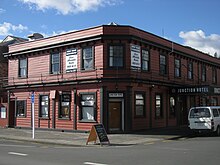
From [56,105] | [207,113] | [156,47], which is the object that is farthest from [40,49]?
[207,113]

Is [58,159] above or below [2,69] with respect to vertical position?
below

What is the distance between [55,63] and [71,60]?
1.92 meters

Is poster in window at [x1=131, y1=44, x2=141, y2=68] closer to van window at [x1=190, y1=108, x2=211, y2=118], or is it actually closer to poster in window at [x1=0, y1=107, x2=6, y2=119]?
van window at [x1=190, y1=108, x2=211, y2=118]

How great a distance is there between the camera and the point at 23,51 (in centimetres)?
2869

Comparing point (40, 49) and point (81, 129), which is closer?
point (81, 129)

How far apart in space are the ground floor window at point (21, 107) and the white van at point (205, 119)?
48.1ft

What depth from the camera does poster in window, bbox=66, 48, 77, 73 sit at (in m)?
24.9

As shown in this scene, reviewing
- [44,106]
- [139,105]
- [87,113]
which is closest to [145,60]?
[139,105]

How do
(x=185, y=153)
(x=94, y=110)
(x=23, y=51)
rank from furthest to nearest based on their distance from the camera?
(x=23, y=51) < (x=94, y=110) < (x=185, y=153)

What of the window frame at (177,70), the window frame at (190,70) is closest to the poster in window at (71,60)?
the window frame at (177,70)

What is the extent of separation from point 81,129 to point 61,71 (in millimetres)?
5057

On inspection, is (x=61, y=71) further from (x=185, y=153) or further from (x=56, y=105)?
(x=185, y=153)

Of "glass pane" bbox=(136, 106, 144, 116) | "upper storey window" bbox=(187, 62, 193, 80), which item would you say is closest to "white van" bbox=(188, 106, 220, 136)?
"glass pane" bbox=(136, 106, 144, 116)

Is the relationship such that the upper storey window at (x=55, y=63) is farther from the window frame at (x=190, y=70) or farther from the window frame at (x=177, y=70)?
the window frame at (x=190, y=70)
